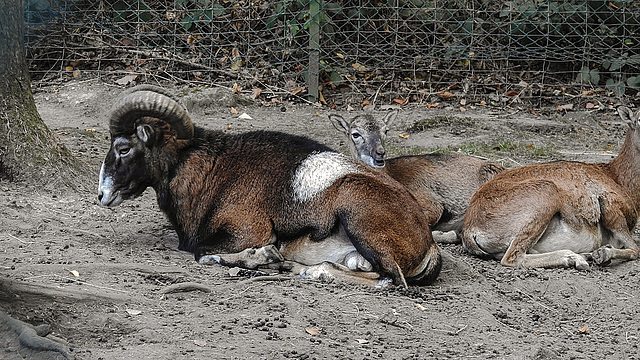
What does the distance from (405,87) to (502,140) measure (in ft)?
9.64

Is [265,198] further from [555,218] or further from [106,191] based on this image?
[555,218]

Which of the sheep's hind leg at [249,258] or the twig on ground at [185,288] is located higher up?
the twig on ground at [185,288]

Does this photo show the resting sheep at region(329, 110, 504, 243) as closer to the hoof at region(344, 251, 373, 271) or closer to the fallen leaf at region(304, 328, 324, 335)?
the hoof at region(344, 251, 373, 271)

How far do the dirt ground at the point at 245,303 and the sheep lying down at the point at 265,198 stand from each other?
0.98 feet

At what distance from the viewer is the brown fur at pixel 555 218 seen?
7.75 metres

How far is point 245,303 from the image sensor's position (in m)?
5.94

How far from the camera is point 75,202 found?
8516 mm

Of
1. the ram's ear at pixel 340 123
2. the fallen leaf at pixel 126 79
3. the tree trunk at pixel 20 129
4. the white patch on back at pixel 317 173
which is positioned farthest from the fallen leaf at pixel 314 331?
the fallen leaf at pixel 126 79

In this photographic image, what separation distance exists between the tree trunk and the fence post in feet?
21.2

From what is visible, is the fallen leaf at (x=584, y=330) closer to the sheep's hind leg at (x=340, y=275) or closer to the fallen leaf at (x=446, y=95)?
the sheep's hind leg at (x=340, y=275)

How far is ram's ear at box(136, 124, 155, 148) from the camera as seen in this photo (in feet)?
24.5

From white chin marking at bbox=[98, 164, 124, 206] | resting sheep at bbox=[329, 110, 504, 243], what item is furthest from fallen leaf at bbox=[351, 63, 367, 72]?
white chin marking at bbox=[98, 164, 124, 206]

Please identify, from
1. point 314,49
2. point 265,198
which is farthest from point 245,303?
point 314,49

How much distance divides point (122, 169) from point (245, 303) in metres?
2.28
